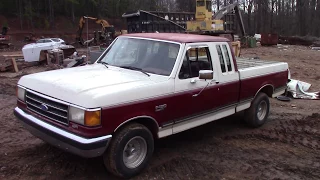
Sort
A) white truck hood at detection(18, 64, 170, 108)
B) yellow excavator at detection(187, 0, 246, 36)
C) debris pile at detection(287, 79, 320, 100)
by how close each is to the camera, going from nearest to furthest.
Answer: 1. white truck hood at detection(18, 64, 170, 108)
2. debris pile at detection(287, 79, 320, 100)
3. yellow excavator at detection(187, 0, 246, 36)

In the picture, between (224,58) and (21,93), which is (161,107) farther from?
(21,93)

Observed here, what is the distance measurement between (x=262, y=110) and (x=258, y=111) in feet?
0.91

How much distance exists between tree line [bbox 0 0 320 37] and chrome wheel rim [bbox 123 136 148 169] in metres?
53.2

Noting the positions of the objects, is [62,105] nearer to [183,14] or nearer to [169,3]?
[183,14]

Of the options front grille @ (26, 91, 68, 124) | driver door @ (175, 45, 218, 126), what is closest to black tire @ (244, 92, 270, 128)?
driver door @ (175, 45, 218, 126)

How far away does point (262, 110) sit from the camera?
735 cm

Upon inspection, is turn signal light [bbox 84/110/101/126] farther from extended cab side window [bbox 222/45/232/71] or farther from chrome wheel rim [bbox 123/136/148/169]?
extended cab side window [bbox 222/45/232/71]

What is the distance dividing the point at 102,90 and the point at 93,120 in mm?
412

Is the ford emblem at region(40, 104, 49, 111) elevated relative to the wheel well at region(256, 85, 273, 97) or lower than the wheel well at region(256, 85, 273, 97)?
elevated

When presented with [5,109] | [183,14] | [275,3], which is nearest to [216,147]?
[5,109]

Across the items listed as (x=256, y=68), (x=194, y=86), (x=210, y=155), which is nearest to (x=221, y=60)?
(x=194, y=86)

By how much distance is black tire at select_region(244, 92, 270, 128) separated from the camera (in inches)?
273

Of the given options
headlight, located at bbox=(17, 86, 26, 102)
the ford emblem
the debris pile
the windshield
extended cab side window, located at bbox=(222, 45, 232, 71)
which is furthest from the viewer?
the debris pile

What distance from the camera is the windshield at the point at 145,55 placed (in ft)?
17.0
